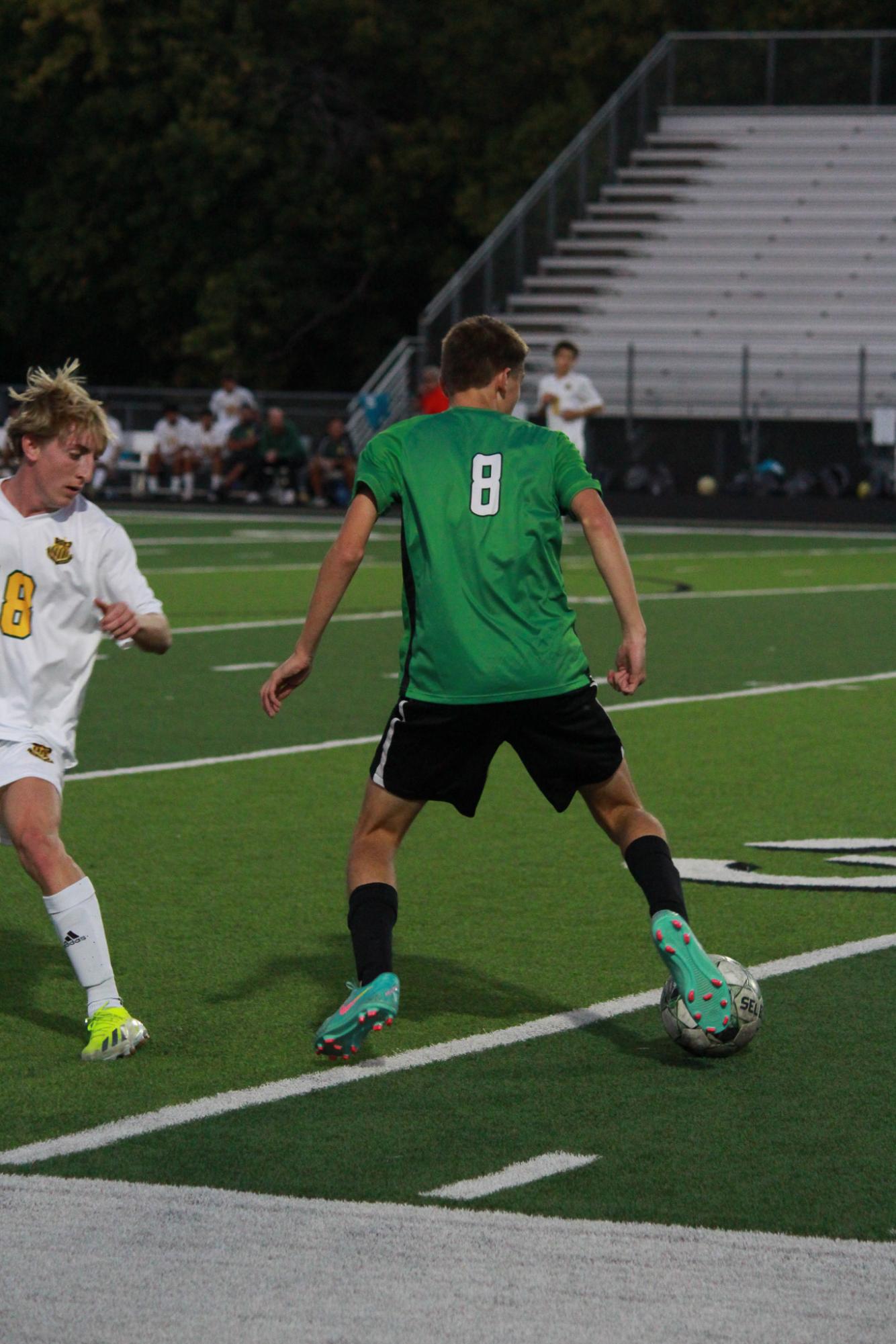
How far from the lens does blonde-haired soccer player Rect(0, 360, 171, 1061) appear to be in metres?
5.66

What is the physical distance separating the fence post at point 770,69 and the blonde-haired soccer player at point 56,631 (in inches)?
1373

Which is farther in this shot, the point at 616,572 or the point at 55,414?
the point at 55,414

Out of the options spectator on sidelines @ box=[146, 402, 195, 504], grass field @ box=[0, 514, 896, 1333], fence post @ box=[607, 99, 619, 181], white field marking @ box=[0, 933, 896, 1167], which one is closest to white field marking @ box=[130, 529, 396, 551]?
spectator on sidelines @ box=[146, 402, 195, 504]

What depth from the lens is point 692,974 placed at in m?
5.50

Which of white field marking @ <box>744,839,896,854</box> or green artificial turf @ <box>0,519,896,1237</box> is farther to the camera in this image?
white field marking @ <box>744,839,896,854</box>

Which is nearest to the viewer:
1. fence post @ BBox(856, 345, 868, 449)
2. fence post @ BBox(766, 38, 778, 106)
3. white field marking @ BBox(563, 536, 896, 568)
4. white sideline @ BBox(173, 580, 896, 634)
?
white sideline @ BBox(173, 580, 896, 634)

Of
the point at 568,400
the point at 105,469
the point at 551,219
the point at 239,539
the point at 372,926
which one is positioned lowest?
the point at 239,539

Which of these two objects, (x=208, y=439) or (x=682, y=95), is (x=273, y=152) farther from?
(x=208, y=439)

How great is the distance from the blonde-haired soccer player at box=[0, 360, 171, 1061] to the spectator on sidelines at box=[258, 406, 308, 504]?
96.7ft

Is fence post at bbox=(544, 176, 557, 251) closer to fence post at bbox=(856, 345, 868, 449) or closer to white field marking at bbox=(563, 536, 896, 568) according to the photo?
fence post at bbox=(856, 345, 868, 449)

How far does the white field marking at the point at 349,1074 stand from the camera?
4.90 meters

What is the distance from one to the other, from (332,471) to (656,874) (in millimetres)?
29550

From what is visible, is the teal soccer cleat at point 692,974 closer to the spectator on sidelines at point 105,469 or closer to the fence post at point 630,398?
the fence post at point 630,398

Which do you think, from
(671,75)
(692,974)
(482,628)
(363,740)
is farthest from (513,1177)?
(671,75)
